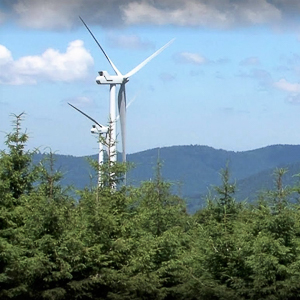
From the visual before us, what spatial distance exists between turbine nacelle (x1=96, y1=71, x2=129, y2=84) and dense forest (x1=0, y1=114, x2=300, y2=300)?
2357cm

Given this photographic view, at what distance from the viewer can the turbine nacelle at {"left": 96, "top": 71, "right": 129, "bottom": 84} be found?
51.5 m

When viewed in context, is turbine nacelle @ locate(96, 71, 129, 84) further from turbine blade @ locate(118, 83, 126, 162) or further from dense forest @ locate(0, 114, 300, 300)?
dense forest @ locate(0, 114, 300, 300)

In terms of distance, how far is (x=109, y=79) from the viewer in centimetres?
5228

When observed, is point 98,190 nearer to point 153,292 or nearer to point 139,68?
point 153,292

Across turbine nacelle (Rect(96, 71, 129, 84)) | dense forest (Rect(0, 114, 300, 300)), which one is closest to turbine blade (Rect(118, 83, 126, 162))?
turbine nacelle (Rect(96, 71, 129, 84))

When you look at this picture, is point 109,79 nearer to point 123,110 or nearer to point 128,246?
point 123,110

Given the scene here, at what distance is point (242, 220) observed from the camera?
2741 centimetres

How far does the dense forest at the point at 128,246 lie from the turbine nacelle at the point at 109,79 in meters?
23.6

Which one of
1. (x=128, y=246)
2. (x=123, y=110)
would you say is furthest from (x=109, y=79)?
(x=128, y=246)

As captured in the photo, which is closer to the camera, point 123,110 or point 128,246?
point 128,246

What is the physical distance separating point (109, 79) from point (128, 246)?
27641 millimetres

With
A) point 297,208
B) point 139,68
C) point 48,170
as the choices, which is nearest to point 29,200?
point 48,170

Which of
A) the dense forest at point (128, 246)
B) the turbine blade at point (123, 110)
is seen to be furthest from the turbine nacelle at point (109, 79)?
the dense forest at point (128, 246)

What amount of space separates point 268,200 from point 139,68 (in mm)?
25296
